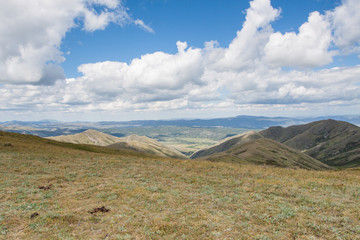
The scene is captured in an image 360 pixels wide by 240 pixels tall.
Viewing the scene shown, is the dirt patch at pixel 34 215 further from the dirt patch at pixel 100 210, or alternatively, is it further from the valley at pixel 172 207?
the dirt patch at pixel 100 210

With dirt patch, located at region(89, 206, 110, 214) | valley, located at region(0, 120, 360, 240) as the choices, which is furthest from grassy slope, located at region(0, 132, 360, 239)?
dirt patch, located at region(89, 206, 110, 214)

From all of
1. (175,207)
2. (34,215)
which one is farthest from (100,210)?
(175,207)

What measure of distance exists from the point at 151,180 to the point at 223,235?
1399 cm

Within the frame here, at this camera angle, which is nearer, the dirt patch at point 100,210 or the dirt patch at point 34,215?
the dirt patch at point 34,215

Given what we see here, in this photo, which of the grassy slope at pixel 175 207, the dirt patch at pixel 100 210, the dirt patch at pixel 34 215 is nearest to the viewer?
the grassy slope at pixel 175 207

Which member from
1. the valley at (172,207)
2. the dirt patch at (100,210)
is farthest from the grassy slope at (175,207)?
the dirt patch at (100,210)

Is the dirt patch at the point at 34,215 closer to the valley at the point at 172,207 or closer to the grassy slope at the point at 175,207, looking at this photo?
the valley at the point at 172,207

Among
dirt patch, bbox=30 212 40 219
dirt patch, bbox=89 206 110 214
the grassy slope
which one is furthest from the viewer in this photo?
dirt patch, bbox=89 206 110 214

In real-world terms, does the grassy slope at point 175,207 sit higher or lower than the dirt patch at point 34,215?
lower

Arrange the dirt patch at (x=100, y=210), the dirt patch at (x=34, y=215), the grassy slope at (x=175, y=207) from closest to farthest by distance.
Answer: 1. the grassy slope at (x=175, y=207)
2. the dirt patch at (x=34, y=215)
3. the dirt patch at (x=100, y=210)

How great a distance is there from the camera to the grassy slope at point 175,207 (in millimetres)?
11070

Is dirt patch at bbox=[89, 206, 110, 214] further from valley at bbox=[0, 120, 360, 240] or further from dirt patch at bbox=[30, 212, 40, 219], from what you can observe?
dirt patch at bbox=[30, 212, 40, 219]

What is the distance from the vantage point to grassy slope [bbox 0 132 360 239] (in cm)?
1107

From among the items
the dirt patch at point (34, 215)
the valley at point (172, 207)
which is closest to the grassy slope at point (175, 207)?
the valley at point (172, 207)
